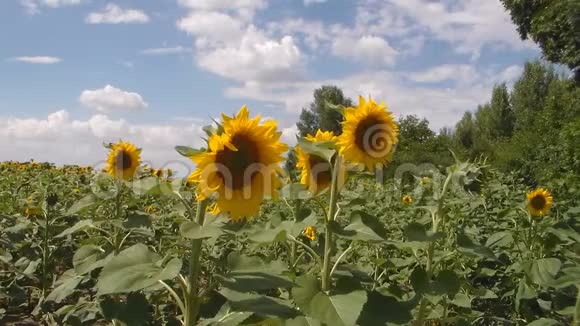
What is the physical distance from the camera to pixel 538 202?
12.5 feet

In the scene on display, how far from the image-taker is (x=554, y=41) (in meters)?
19.3

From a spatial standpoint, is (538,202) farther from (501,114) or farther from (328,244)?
(501,114)

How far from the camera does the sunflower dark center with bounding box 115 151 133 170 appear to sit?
3.12 meters

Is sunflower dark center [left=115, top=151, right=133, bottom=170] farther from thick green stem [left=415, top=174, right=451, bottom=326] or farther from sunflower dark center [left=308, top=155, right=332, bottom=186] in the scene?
thick green stem [left=415, top=174, right=451, bottom=326]

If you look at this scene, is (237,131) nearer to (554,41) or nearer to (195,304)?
(195,304)

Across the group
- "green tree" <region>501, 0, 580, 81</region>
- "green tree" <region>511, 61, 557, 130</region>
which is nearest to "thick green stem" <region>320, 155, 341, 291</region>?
"green tree" <region>501, 0, 580, 81</region>

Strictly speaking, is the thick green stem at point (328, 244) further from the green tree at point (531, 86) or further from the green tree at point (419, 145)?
the green tree at point (531, 86)

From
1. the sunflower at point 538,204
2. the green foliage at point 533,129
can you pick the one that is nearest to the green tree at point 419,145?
the green foliage at point 533,129

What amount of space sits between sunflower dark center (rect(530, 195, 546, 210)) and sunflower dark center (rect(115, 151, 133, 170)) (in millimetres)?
2481

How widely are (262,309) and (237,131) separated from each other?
1.66ft

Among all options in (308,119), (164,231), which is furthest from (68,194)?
(308,119)

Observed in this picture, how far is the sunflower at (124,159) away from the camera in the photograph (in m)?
3.13

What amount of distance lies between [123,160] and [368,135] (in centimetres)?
154

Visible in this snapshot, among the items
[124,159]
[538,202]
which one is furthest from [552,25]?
[124,159]
